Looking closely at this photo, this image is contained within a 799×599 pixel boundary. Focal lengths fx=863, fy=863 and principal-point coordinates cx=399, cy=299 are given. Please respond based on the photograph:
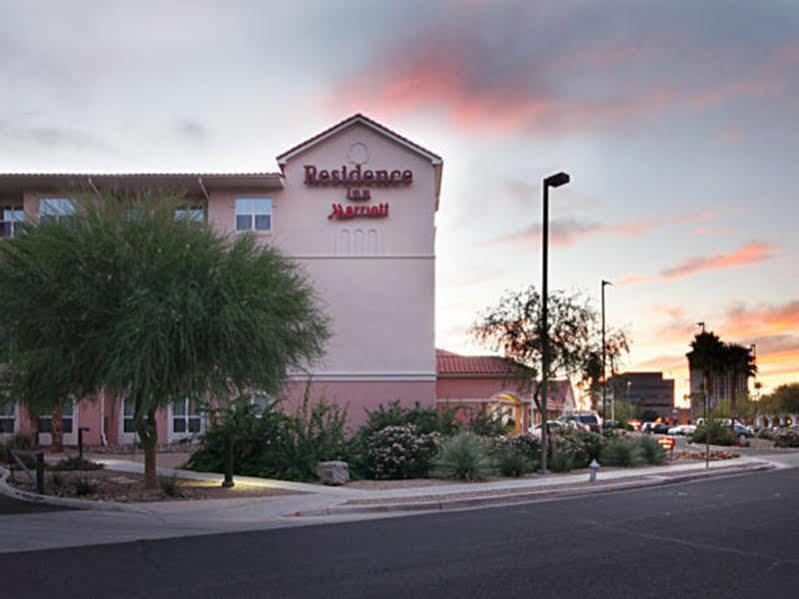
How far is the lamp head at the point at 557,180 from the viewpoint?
23.8 m

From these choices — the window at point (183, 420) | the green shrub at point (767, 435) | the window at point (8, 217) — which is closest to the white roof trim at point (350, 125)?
the window at point (183, 420)

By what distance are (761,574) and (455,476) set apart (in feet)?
39.7

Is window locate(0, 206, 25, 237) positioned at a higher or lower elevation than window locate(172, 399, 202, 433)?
higher

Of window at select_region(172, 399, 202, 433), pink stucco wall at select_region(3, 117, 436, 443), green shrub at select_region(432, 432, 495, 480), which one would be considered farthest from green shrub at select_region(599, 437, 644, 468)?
window at select_region(172, 399, 202, 433)

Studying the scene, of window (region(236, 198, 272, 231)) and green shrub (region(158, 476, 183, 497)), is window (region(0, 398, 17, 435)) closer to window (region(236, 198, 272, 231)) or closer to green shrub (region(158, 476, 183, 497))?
window (region(236, 198, 272, 231))

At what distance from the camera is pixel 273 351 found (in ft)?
60.0

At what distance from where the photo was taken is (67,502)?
58.7ft

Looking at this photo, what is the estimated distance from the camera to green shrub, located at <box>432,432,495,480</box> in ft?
73.0

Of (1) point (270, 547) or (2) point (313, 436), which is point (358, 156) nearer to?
(2) point (313, 436)

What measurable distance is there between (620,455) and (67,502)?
56.8ft

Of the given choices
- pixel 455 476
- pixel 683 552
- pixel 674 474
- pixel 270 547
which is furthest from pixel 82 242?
pixel 674 474

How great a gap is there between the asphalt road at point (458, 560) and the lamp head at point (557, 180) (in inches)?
402

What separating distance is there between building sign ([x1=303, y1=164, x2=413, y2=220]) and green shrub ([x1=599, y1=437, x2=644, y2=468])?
1452 cm

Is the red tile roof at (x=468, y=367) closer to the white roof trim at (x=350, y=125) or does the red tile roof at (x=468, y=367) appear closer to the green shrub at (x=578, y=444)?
the white roof trim at (x=350, y=125)
